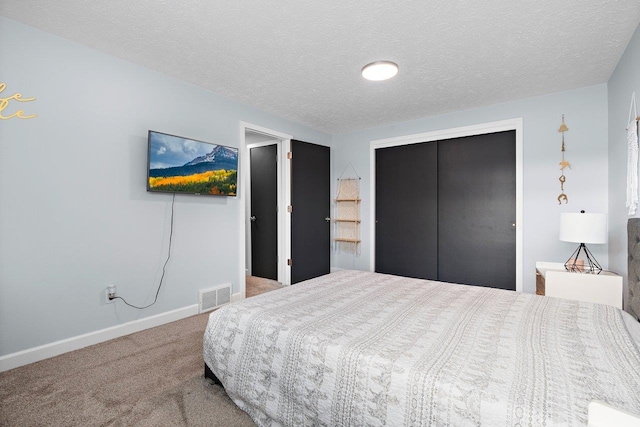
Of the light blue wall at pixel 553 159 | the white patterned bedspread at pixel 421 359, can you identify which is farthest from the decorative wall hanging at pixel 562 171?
the white patterned bedspread at pixel 421 359

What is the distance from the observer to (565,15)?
6.65ft

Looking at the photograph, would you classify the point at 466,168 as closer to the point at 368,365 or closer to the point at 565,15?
the point at 565,15

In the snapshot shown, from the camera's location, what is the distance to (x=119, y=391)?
1.86m

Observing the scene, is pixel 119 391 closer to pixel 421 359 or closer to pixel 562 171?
pixel 421 359

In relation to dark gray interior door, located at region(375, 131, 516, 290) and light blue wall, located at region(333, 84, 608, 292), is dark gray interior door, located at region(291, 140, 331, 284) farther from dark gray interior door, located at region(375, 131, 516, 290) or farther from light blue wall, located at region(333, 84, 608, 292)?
light blue wall, located at region(333, 84, 608, 292)

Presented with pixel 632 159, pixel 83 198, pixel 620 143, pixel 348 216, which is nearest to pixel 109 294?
pixel 83 198

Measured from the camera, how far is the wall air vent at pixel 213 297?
330 cm

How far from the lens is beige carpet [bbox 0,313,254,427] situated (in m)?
1.62

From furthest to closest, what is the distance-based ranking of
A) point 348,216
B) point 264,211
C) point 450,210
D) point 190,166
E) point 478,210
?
point 348,216
point 264,211
point 450,210
point 478,210
point 190,166

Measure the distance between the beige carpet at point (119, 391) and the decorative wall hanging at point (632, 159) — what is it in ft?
10.3

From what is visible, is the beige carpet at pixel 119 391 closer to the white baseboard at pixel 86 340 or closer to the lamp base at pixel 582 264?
the white baseboard at pixel 86 340

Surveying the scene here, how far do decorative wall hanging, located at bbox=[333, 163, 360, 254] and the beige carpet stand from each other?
10.0ft

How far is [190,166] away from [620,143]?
407 centimetres

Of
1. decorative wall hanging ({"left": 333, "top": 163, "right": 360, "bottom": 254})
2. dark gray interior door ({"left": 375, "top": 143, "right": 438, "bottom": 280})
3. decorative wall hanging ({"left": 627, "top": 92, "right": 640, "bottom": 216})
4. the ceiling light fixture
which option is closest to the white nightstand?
decorative wall hanging ({"left": 627, "top": 92, "right": 640, "bottom": 216})
